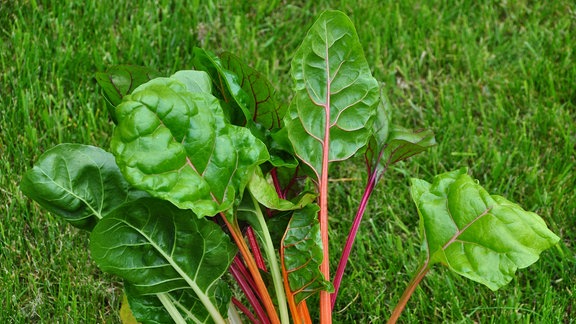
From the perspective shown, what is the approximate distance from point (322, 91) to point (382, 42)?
0.96 metres

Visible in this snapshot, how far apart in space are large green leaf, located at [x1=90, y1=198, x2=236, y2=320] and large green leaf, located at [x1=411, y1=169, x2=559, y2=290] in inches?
16.9

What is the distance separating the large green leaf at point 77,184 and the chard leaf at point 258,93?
341 millimetres

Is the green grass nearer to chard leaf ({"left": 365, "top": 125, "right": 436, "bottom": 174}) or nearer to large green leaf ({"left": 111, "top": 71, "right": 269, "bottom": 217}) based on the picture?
chard leaf ({"left": 365, "top": 125, "right": 436, "bottom": 174})

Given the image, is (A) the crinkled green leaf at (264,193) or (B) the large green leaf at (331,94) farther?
(B) the large green leaf at (331,94)

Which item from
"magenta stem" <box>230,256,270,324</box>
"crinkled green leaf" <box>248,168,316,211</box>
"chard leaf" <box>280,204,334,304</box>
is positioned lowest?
"magenta stem" <box>230,256,270,324</box>

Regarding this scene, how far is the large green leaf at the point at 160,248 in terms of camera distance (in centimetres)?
155

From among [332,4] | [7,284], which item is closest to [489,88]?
[332,4]

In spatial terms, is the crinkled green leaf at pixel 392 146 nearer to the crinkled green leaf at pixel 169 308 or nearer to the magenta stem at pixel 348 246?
the magenta stem at pixel 348 246

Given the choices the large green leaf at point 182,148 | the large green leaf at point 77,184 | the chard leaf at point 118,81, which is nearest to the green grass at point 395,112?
the large green leaf at point 77,184

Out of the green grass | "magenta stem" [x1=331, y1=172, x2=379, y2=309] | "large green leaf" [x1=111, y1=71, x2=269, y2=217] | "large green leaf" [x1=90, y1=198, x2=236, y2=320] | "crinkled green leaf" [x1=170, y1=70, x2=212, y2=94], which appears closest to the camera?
"large green leaf" [x1=111, y1=71, x2=269, y2=217]

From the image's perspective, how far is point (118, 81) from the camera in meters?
1.78

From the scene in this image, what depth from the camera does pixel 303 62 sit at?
1716 mm

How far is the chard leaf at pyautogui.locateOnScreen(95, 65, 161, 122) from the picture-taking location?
1.77 metres

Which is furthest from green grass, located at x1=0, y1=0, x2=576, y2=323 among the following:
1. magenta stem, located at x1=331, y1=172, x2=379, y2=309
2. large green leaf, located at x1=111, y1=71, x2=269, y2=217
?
large green leaf, located at x1=111, y1=71, x2=269, y2=217
